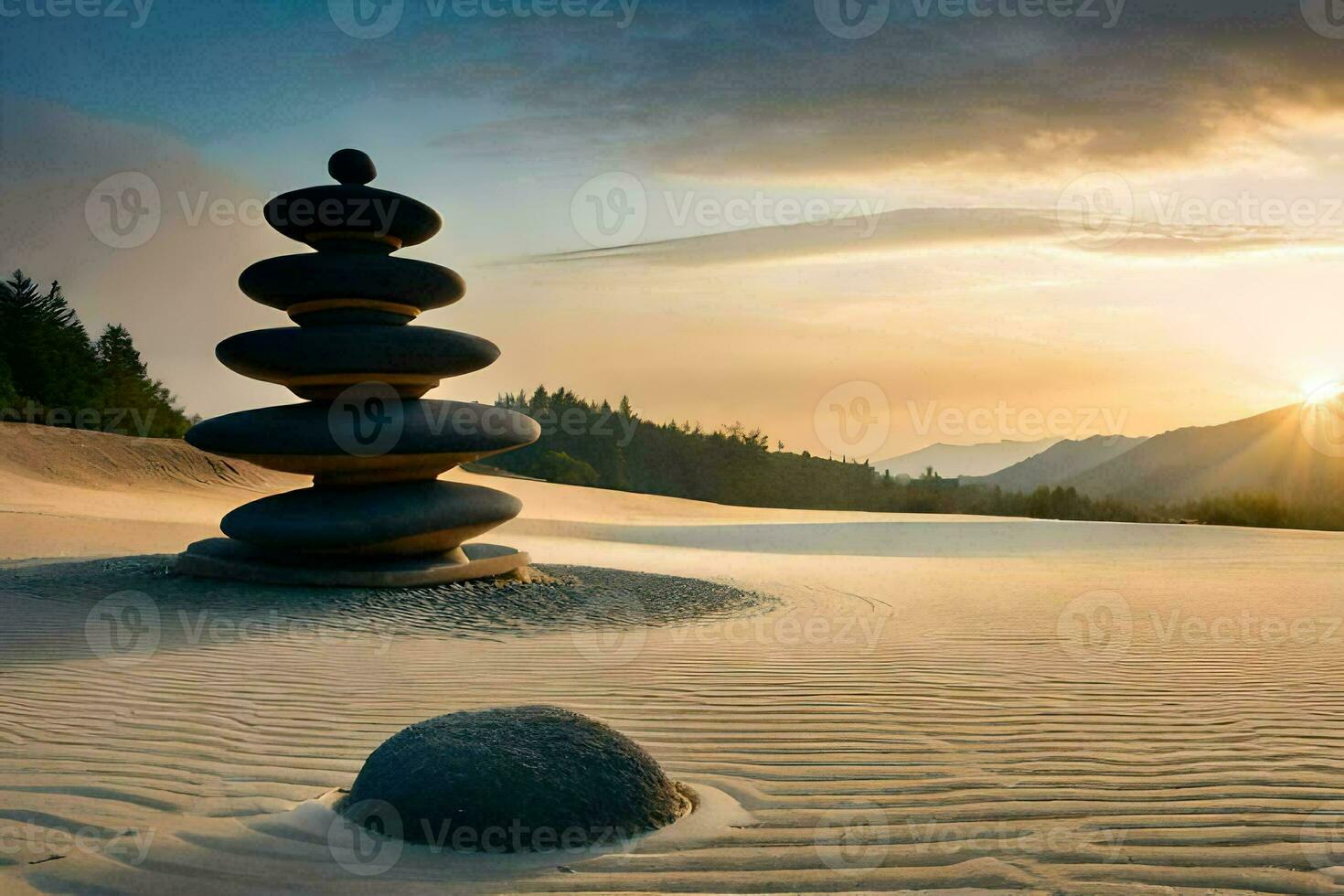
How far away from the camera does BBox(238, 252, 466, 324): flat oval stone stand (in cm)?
1077

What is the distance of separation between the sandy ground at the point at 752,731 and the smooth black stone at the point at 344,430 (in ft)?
4.95

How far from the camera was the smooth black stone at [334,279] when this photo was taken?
10.8 meters

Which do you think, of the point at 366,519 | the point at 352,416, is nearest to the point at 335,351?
the point at 352,416

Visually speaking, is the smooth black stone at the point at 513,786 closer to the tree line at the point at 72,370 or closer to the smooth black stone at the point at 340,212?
the smooth black stone at the point at 340,212

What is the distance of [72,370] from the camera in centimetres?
4206

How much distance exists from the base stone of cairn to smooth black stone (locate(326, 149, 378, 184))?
0.01m

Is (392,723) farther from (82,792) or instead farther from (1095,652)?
(1095,652)

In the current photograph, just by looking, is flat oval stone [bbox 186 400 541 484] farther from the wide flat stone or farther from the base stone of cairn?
the wide flat stone

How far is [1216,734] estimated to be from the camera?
5285 mm

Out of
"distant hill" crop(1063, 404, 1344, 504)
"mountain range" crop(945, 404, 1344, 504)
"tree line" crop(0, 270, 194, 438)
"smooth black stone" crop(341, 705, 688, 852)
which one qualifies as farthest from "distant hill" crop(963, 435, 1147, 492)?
"smooth black stone" crop(341, 705, 688, 852)

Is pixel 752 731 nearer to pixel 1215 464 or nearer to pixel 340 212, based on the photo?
pixel 340 212

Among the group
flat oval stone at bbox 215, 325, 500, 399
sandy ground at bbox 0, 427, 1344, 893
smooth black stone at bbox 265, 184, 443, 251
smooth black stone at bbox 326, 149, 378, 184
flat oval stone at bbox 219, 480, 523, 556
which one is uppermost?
smooth black stone at bbox 326, 149, 378, 184

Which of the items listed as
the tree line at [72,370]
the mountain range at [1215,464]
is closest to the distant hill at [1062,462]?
the mountain range at [1215,464]

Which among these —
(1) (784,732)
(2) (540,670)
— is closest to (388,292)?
(2) (540,670)
